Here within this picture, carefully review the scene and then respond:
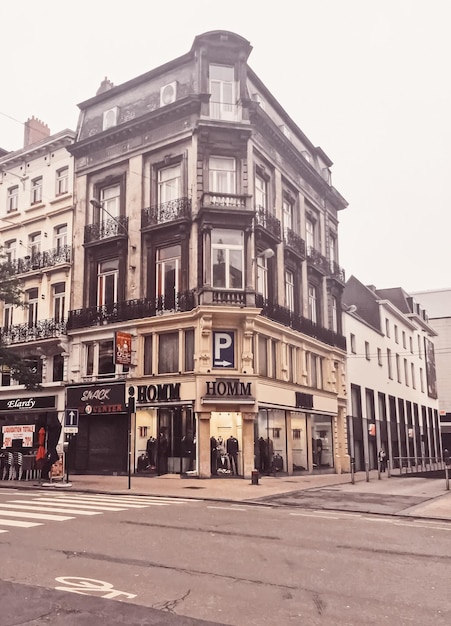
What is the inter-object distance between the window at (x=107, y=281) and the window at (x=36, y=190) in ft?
23.4

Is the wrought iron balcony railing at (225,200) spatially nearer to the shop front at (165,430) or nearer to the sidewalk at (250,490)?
the shop front at (165,430)

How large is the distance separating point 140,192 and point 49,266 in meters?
7.15

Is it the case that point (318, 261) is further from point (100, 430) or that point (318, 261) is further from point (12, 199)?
point (12, 199)

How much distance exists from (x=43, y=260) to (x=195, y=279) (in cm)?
1089

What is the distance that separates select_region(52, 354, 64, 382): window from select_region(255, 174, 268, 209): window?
1303 centimetres

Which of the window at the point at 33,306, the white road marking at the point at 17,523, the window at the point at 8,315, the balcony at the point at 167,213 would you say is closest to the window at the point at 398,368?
the balcony at the point at 167,213

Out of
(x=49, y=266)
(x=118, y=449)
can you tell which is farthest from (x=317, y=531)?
(x=49, y=266)

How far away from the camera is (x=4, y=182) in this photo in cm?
3653

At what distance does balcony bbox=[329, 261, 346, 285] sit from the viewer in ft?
124

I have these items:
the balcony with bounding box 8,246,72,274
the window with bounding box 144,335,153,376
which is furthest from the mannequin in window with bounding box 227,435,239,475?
the balcony with bounding box 8,246,72,274

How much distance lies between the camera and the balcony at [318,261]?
35106 millimetres

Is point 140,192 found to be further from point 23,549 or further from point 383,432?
point 383,432

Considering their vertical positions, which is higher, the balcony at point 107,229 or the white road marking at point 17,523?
the balcony at point 107,229

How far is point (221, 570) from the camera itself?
7.52 meters
